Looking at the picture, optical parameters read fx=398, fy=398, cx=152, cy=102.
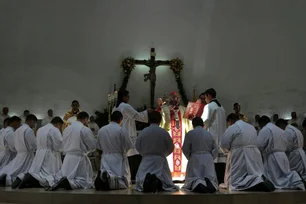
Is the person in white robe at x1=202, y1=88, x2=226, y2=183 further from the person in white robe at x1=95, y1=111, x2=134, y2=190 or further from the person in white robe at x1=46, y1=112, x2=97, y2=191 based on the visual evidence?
the person in white robe at x1=46, y1=112, x2=97, y2=191

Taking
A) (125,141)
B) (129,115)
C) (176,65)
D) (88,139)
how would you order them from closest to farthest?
1. (125,141)
2. (88,139)
3. (129,115)
4. (176,65)

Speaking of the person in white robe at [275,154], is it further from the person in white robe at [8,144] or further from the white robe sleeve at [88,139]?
the person in white robe at [8,144]

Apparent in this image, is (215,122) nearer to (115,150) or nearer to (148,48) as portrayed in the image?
(115,150)

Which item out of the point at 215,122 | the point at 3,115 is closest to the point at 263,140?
the point at 215,122

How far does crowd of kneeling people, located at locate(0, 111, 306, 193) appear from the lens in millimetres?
7422

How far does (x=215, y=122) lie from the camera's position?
9.25m

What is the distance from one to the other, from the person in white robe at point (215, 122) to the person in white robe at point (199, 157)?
1.37 meters

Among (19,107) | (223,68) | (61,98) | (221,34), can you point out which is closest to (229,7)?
(221,34)

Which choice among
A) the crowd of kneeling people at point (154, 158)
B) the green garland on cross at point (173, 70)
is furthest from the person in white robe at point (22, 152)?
the green garland on cross at point (173, 70)

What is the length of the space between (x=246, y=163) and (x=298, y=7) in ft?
29.3

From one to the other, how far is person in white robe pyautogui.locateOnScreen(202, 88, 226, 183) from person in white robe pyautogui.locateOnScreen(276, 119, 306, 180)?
1.30 metres

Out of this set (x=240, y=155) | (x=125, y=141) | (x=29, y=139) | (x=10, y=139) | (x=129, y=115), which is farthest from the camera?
(x=10, y=139)

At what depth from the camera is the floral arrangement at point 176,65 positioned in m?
14.1

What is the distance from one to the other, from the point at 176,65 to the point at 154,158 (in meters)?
7.07
